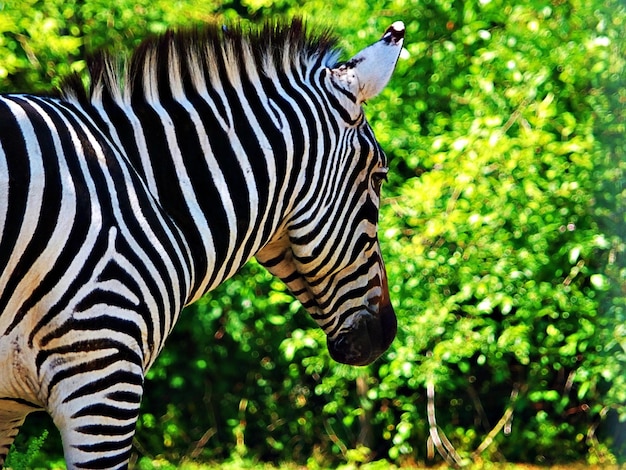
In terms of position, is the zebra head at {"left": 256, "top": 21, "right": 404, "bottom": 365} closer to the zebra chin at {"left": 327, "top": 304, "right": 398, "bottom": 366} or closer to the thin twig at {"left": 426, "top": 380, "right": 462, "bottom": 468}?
the zebra chin at {"left": 327, "top": 304, "right": 398, "bottom": 366}

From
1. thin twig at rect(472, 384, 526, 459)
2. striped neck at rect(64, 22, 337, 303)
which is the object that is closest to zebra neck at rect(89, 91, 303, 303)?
striped neck at rect(64, 22, 337, 303)

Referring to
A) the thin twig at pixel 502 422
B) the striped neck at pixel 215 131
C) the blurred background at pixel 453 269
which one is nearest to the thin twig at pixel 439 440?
the blurred background at pixel 453 269

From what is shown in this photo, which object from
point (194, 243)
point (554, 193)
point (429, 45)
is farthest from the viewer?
point (429, 45)

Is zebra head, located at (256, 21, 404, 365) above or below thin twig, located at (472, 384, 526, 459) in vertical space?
above

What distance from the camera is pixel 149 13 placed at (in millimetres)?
6727

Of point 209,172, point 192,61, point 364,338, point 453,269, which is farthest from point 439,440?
point 192,61

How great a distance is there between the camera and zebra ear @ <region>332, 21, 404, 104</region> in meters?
3.54

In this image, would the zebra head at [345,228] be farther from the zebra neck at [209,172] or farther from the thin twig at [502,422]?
the thin twig at [502,422]

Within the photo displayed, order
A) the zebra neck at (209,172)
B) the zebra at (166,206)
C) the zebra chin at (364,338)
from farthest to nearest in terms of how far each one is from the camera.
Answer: the zebra chin at (364,338), the zebra neck at (209,172), the zebra at (166,206)

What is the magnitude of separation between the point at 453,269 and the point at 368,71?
3.19 meters

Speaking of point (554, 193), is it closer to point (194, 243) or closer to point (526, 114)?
point (526, 114)

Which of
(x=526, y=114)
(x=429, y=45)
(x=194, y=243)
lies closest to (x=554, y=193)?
(x=526, y=114)

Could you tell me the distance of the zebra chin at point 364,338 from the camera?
3734 mm

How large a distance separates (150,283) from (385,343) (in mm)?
1233
